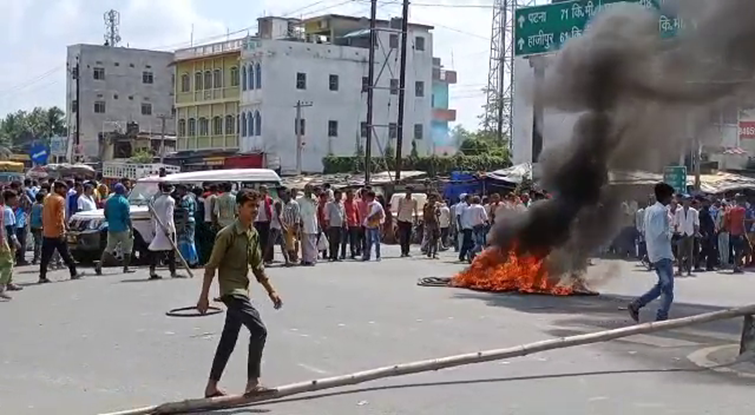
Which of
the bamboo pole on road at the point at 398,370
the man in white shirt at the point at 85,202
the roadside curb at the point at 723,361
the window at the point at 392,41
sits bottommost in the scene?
the roadside curb at the point at 723,361

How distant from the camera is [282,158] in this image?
61562mm

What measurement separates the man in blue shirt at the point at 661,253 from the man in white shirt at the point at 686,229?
9.24m

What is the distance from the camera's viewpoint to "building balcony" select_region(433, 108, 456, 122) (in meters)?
74.6

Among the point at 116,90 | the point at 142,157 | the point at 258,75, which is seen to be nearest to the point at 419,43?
the point at 258,75

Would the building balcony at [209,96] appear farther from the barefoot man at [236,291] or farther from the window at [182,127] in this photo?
the barefoot man at [236,291]

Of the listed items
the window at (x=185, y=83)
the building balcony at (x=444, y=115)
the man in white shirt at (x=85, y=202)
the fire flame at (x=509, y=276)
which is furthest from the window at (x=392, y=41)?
the fire flame at (x=509, y=276)

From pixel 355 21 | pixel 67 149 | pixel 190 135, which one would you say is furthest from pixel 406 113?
pixel 67 149

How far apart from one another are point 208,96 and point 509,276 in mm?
52079

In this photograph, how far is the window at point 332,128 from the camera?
6328 centimetres

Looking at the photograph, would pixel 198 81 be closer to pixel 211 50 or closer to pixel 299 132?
pixel 211 50

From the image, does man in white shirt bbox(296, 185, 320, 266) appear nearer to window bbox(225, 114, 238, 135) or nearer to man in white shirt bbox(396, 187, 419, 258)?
man in white shirt bbox(396, 187, 419, 258)

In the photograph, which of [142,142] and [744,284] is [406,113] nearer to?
[142,142]

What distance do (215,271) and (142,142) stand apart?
6596 cm

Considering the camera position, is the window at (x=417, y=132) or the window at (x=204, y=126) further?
the window at (x=417, y=132)
